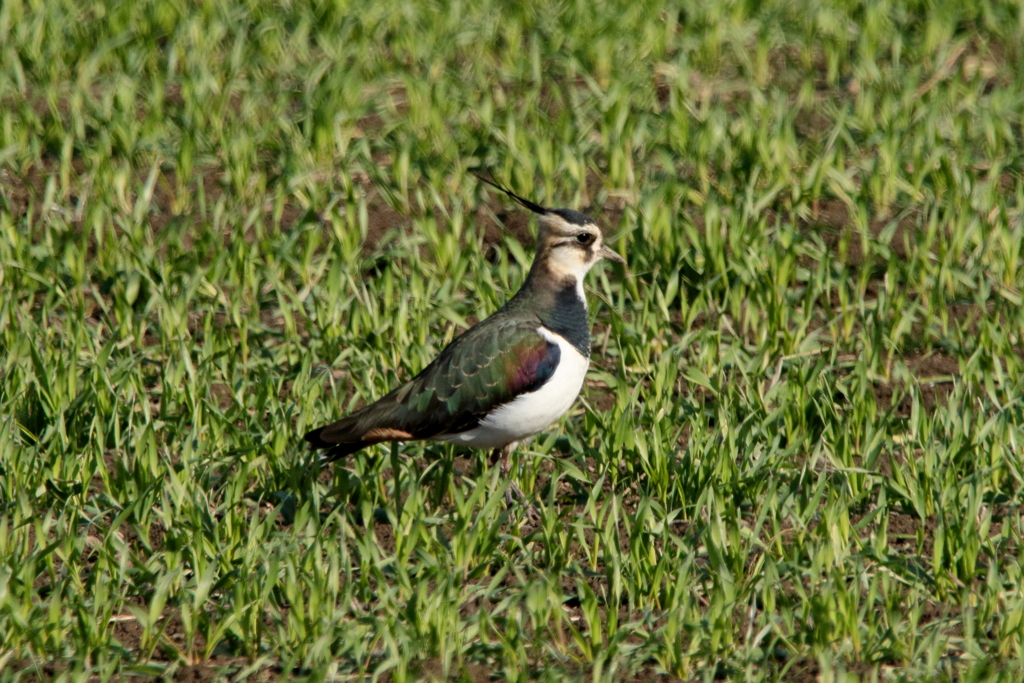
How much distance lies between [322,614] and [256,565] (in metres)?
0.41

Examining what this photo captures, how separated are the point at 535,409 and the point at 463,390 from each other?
280mm

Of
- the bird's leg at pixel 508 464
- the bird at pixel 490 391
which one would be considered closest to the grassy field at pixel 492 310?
the bird's leg at pixel 508 464

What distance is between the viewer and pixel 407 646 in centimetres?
396

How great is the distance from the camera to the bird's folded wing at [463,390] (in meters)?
4.95

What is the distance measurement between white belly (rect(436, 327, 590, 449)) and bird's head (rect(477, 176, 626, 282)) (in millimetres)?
330

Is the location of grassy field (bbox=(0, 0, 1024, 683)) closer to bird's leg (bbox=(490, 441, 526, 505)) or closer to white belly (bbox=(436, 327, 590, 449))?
bird's leg (bbox=(490, 441, 526, 505))

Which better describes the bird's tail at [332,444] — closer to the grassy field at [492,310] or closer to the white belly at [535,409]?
the grassy field at [492,310]

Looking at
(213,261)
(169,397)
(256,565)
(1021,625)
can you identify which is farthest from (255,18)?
(1021,625)

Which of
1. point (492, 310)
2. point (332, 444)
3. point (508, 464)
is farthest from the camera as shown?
point (492, 310)

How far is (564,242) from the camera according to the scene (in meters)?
5.36

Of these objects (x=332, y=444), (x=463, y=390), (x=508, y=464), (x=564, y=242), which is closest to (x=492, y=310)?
(x=564, y=242)

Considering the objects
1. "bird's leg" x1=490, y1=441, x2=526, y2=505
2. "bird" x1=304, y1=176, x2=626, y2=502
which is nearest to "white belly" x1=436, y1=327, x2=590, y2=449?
"bird" x1=304, y1=176, x2=626, y2=502

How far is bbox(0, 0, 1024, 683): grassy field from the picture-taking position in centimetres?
418

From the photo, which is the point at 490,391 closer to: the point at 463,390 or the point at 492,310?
the point at 463,390
